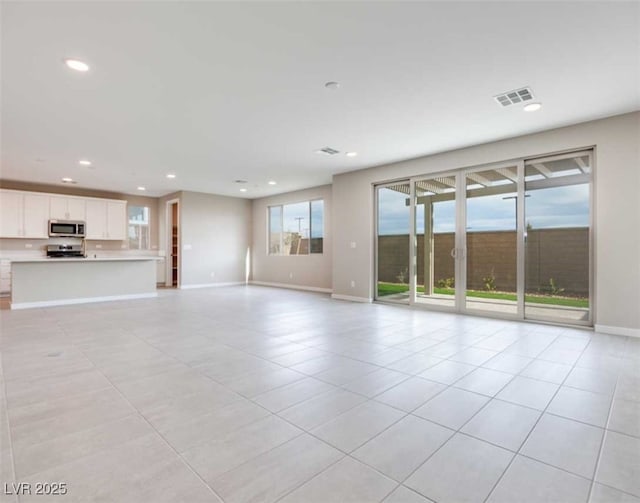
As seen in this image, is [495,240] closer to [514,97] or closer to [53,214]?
[514,97]

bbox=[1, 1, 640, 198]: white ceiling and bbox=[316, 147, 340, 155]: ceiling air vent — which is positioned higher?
bbox=[316, 147, 340, 155]: ceiling air vent

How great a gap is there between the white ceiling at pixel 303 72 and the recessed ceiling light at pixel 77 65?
0.27 ft

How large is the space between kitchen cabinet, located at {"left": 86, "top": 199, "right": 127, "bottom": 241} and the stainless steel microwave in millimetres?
190

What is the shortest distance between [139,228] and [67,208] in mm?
2023

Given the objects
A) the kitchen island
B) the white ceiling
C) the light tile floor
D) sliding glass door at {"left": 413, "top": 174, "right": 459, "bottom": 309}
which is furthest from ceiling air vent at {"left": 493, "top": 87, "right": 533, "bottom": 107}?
the kitchen island

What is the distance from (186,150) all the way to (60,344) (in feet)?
11.7

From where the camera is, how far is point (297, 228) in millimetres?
10023

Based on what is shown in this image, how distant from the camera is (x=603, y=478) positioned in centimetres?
161

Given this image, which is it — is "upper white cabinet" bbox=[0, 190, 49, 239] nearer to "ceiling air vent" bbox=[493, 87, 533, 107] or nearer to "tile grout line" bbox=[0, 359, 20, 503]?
"tile grout line" bbox=[0, 359, 20, 503]

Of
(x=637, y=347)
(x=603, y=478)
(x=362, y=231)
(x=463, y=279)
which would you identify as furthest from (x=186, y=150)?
(x=637, y=347)

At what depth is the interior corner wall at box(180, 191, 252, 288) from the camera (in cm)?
973

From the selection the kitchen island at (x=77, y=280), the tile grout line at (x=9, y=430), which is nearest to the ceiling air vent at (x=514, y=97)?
the tile grout line at (x=9, y=430)

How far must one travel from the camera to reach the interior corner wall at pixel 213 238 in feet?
31.9

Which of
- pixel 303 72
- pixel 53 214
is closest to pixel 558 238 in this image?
pixel 303 72
